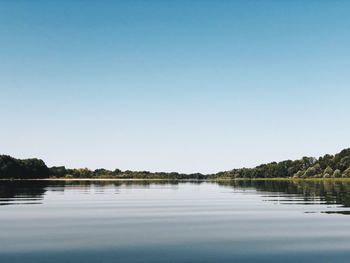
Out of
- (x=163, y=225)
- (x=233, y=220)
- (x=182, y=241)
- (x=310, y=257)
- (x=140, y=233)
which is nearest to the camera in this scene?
(x=310, y=257)

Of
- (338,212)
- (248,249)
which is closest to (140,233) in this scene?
(248,249)

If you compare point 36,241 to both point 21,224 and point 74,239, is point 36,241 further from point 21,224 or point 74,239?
point 21,224

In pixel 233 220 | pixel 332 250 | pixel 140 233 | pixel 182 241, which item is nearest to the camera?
pixel 332 250

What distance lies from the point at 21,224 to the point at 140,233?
36.0ft

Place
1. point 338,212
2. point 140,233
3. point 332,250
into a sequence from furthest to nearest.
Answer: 1. point 338,212
2. point 140,233
3. point 332,250

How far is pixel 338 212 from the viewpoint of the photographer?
4228 cm

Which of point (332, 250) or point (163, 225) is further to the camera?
point (163, 225)

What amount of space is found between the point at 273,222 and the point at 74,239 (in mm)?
17181

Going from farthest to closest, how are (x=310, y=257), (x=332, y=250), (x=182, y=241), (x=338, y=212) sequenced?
(x=338, y=212), (x=182, y=241), (x=332, y=250), (x=310, y=257)

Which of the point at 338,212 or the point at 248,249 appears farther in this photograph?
the point at 338,212

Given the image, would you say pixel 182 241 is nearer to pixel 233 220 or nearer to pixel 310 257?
pixel 310 257

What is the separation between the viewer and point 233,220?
37.9 m

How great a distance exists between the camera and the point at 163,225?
3406 centimetres

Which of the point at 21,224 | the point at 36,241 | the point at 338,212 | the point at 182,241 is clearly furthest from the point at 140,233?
the point at 338,212
